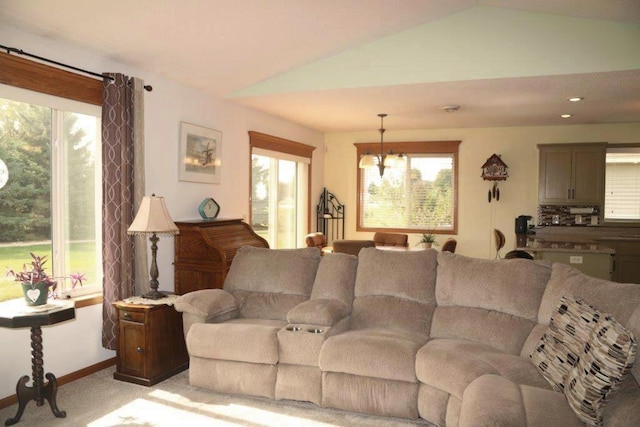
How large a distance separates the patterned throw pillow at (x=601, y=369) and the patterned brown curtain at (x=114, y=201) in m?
3.36

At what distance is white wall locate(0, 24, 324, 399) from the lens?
341 cm

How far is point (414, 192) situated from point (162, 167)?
15.7 feet

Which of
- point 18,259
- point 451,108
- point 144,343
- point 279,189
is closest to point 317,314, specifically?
point 144,343

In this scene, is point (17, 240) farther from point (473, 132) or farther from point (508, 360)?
point (473, 132)

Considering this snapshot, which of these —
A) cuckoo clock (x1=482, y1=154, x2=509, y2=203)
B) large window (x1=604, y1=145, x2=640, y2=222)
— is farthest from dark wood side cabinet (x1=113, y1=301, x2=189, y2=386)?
large window (x1=604, y1=145, x2=640, y2=222)

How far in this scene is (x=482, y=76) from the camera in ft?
15.0

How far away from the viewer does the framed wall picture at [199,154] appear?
496 centimetres

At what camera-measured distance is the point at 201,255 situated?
459 centimetres

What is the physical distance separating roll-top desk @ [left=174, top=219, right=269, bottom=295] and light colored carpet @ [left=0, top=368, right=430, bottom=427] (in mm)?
1101

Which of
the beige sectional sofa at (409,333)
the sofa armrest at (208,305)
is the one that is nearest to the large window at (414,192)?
the beige sectional sofa at (409,333)

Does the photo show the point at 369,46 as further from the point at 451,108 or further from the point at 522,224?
the point at 522,224

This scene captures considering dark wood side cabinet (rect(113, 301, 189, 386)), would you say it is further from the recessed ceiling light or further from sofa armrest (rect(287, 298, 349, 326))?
the recessed ceiling light

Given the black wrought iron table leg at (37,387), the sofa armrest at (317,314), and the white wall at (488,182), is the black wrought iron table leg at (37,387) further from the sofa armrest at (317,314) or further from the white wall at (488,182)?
the white wall at (488,182)

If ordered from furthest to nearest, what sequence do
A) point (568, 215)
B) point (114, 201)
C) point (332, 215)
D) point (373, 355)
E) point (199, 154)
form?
point (332, 215) → point (568, 215) → point (199, 154) → point (114, 201) → point (373, 355)
